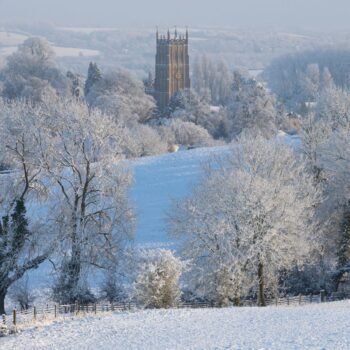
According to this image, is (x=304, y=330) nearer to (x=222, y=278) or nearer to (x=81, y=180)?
(x=222, y=278)

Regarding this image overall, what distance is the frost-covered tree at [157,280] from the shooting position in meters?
25.3

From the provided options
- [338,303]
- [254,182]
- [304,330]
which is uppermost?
[254,182]

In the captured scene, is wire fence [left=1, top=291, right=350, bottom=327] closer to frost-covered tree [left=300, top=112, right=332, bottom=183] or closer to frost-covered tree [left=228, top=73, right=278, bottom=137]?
frost-covered tree [left=300, top=112, right=332, bottom=183]

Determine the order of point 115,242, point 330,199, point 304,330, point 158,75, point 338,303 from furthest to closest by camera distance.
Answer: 1. point 158,75
2. point 330,199
3. point 115,242
4. point 338,303
5. point 304,330

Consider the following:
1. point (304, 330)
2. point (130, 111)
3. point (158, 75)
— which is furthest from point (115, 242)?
point (158, 75)

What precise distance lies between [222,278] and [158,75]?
96.4m

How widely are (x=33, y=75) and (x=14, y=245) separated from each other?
82353mm

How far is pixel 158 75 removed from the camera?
4838 inches

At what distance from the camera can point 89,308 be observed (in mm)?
27266

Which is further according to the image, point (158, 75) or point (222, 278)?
point (158, 75)

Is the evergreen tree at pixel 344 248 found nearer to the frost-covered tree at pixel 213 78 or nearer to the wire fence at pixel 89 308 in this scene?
the wire fence at pixel 89 308

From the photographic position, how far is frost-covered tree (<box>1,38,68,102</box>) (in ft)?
329

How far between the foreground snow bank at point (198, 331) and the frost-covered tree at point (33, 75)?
2988 inches

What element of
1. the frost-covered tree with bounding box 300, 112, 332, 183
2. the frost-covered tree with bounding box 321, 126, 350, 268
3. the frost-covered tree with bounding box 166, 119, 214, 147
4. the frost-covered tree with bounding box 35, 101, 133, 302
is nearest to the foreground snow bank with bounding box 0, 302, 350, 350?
the frost-covered tree with bounding box 35, 101, 133, 302
